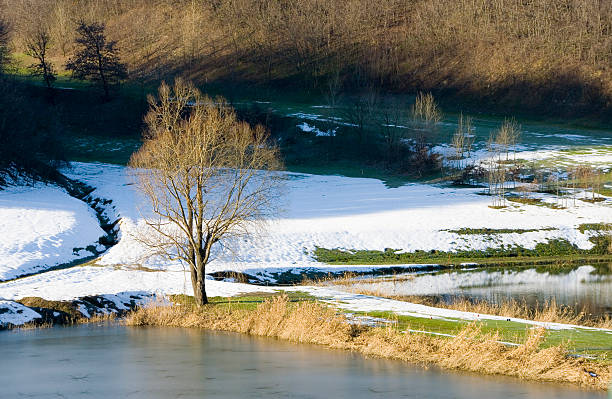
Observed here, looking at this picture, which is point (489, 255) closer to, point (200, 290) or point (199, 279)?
point (200, 290)

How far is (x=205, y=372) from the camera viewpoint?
2753 centimetres

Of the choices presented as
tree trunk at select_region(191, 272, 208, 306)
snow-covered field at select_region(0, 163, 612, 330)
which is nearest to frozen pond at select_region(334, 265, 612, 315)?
snow-covered field at select_region(0, 163, 612, 330)

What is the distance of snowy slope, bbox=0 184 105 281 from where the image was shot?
49031 millimetres

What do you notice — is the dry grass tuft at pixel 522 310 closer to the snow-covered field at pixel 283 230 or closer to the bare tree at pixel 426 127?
the snow-covered field at pixel 283 230

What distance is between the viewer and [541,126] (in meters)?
104

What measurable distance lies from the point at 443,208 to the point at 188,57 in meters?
91.1

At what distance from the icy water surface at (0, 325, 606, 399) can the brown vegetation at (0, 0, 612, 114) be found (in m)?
93.2

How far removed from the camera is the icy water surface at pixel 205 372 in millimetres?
23781

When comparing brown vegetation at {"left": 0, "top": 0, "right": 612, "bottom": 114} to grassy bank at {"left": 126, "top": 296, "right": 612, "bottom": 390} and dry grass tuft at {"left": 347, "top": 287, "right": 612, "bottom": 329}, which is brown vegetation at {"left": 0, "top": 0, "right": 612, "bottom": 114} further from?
grassy bank at {"left": 126, "top": 296, "right": 612, "bottom": 390}

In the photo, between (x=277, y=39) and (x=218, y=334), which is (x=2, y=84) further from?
(x=277, y=39)

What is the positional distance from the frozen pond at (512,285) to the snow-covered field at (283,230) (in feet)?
19.7

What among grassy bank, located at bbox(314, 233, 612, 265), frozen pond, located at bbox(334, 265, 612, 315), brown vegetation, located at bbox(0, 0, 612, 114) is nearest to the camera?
frozen pond, located at bbox(334, 265, 612, 315)

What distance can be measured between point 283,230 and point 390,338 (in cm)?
3108

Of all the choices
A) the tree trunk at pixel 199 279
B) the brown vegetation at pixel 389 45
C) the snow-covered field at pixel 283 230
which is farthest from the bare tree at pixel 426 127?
the tree trunk at pixel 199 279
